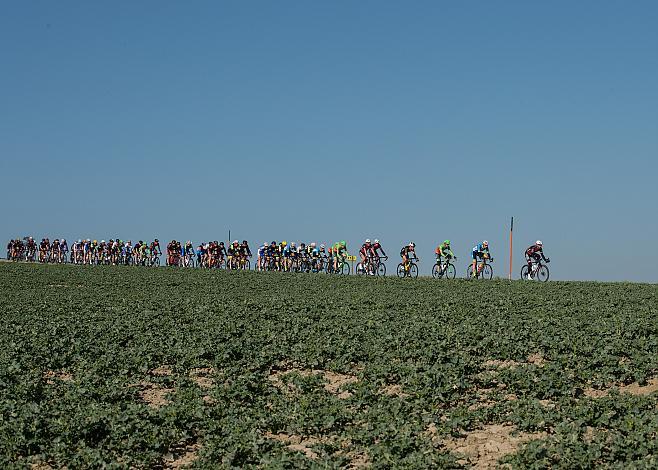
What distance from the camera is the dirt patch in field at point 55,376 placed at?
14.2 metres

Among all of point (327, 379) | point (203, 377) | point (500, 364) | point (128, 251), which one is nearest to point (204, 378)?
point (203, 377)

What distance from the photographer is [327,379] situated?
13562 millimetres

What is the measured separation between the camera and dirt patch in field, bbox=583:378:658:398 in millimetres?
12242

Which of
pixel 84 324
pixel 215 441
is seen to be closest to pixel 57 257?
pixel 84 324

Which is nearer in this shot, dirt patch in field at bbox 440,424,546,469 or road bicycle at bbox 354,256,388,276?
dirt patch in field at bbox 440,424,546,469

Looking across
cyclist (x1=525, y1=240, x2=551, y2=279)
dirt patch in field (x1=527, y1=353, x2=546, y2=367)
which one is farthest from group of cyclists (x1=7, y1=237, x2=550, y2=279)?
dirt patch in field (x1=527, y1=353, x2=546, y2=367)

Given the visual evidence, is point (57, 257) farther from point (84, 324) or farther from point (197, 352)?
A: point (197, 352)

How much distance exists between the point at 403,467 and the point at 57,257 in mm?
70484

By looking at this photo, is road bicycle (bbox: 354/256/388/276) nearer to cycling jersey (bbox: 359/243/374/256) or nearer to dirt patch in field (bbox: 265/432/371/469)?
cycling jersey (bbox: 359/243/374/256)

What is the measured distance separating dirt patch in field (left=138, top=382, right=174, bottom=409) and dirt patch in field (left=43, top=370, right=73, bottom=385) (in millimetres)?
1580

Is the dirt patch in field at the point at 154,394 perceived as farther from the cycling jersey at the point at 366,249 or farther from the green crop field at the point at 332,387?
the cycling jersey at the point at 366,249

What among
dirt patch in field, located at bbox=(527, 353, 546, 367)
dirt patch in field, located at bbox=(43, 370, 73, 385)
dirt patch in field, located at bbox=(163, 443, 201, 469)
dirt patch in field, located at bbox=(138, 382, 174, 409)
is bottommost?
dirt patch in field, located at bbox=(163, 443, 201, 469)

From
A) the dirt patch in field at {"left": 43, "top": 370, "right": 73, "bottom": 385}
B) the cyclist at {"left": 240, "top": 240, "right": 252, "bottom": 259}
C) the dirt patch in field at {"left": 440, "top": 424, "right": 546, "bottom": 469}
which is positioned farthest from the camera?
the cyclist at {"left": 240, "top": 240, "right": 252, "bottom": 259}

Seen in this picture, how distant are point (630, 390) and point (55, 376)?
958 centimetres
